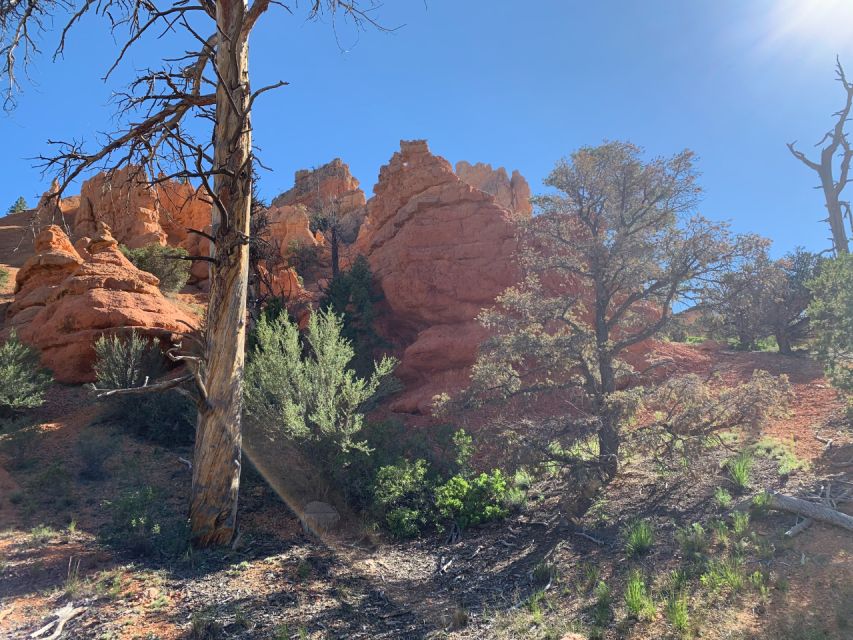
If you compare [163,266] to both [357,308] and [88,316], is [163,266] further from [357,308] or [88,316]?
[357,308]

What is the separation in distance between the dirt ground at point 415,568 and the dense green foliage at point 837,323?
1.28 metres

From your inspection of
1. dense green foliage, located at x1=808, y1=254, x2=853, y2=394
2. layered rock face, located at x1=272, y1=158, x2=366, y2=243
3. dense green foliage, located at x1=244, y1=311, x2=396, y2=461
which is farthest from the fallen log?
layered rock face, located at x1=272, y1=158, x2=366, y2=243

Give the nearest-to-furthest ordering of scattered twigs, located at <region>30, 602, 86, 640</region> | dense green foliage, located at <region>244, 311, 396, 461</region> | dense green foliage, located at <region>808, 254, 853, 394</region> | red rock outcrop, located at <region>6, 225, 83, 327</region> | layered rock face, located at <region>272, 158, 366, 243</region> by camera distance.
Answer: scattered twigs, located at <region>30, 602, 86, 640</region> → dense green foliage, located at <region>244, 311, 396, 461</region> → dense green foliage, located at <region>808, 254, 853, 394</region> → red rock outcrop, located at <region>6, 225, 83, 327</region> → layered rock face, located at <region>272, 158, 366, 243</region>

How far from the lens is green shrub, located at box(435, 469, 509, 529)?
8.55 m

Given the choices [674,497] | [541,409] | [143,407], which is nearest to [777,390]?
[674,497]

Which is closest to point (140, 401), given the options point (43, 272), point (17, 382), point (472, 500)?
point (17, 382)

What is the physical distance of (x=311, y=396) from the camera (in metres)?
9.29

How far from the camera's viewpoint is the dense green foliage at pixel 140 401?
1234 centimetres

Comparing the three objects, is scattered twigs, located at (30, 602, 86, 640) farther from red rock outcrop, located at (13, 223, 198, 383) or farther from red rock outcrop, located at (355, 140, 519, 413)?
red rock outcrop, located at (13, 223, 198, 383)

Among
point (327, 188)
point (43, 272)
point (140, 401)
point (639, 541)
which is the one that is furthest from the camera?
point (327, 188)

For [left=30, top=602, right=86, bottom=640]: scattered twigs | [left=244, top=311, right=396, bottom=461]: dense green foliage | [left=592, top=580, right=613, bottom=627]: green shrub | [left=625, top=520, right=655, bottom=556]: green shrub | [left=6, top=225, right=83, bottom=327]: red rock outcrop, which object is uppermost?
[left=6, top=225, right=83, bottom=327]: red rock outcrop

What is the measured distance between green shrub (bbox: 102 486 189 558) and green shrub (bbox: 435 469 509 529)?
3762 mm

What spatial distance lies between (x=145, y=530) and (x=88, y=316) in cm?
1166

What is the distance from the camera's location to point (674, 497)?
8438 millimetres
